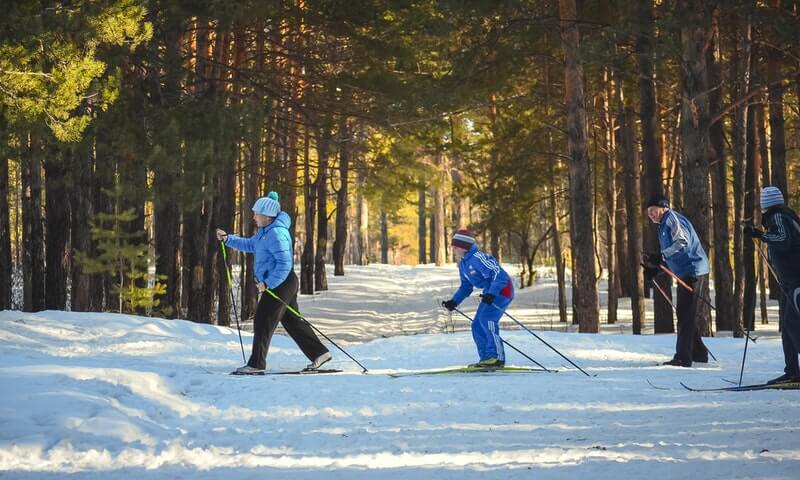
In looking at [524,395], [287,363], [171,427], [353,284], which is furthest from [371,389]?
[353,284]

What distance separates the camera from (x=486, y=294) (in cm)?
1063

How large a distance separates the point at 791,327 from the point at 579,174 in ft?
30.6

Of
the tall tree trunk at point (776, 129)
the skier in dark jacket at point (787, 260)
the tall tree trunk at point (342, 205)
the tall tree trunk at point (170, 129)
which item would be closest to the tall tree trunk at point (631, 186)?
the tall tree trunk at point (776, 129)

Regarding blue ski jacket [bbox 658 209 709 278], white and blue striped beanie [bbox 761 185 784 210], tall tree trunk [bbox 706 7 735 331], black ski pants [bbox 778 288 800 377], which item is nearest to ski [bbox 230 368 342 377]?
blue ski jacket [bbox 658 209 709 278]

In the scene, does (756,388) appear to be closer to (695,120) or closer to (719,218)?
(695,120)

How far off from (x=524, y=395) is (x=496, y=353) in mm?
2076

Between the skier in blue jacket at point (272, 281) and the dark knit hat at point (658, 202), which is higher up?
the dark knit hat at point (658, 202)

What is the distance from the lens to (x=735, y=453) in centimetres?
599

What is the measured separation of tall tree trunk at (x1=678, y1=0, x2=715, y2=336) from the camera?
15.4m

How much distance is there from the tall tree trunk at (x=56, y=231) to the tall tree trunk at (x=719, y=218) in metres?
13.1

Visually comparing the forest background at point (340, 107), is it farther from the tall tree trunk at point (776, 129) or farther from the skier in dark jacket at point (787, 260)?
the skier in dark jacket at point (787, 260)

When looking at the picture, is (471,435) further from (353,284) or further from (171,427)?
(353,284)

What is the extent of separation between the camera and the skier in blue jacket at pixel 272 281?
34.5 feet

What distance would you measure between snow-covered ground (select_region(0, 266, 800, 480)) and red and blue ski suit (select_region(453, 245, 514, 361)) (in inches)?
19.9
